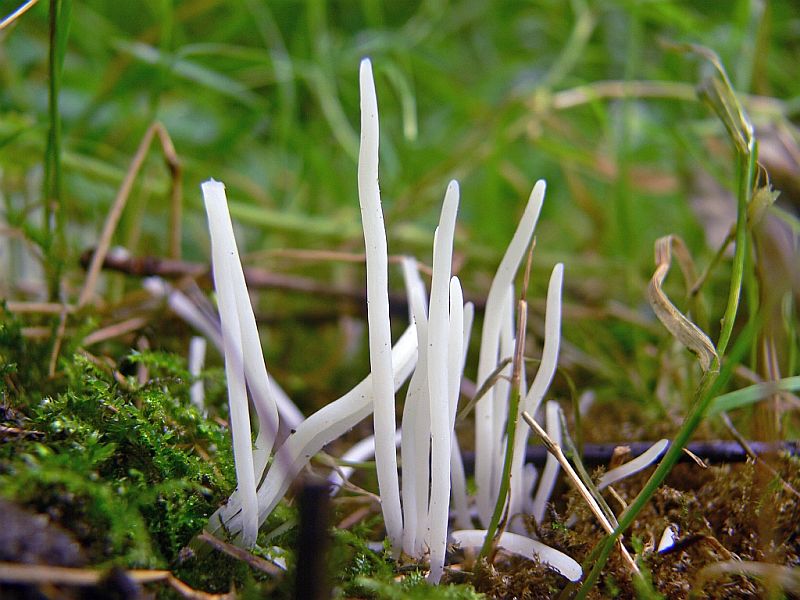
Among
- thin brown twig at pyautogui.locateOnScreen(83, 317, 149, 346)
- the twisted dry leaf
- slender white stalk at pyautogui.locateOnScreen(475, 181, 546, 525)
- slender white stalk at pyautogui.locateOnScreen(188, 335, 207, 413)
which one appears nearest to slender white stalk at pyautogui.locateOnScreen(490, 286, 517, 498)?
slender white stalk at pyautogui.locateOnScreen(475, 181, 546, 525)

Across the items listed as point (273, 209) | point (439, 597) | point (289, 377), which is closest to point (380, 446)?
point (439, 597)

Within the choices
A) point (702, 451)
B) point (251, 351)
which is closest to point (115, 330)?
point (251, 351)

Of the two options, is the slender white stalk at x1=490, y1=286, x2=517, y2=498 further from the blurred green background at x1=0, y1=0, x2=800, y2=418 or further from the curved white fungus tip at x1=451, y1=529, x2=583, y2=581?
the blurred green background at x1=0, y1=0, x2=800, y2=418

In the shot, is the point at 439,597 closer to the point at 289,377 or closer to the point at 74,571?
the point at 74,571

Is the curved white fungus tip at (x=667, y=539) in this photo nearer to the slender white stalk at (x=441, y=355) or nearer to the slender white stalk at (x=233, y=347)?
the slender white stalk at (x=441, y=355)

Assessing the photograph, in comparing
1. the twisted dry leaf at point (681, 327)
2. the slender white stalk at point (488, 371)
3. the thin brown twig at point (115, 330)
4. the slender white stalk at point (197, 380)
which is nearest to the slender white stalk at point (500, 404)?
the slender white stalk at point (488, 371)

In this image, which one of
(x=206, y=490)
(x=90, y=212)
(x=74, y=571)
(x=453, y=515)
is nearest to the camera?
(x=74, y=571)
